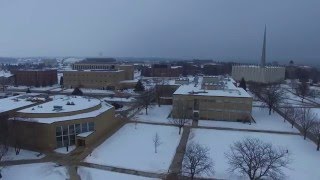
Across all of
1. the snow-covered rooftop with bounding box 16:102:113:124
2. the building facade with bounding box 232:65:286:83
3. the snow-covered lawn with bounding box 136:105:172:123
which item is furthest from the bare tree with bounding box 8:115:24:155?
the building facade with bounding box 232:65:286:83

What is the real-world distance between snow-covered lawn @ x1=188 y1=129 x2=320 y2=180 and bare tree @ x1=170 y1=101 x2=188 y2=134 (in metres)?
2.29

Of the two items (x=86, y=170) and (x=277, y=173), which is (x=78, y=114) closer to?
(x=86, y=170)

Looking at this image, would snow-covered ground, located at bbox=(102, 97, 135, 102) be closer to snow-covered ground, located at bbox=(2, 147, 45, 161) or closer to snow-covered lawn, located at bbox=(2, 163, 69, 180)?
Answer: snow-covered ground, located at bbox=(2, 147, 45, 161)

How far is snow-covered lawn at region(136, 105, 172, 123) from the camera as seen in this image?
50644mm

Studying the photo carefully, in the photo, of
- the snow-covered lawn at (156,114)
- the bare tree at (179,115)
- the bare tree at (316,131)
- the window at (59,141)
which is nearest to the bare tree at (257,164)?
the bare tree at (316,131)

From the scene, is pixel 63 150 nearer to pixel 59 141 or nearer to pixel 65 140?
pixel 59 141

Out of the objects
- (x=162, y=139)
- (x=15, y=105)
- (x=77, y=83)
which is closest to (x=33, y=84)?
(x=77, y=83)

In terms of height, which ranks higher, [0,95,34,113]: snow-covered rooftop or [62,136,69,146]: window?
[0,95,34,113]: snow-covered rooftop

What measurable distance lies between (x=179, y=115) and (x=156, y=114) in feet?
28.5

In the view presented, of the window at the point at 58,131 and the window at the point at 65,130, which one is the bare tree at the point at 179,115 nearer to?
the window at the point at 65,130

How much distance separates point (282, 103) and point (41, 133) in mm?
54409

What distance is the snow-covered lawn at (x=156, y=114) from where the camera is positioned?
50.6 metres

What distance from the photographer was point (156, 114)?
54750 mm

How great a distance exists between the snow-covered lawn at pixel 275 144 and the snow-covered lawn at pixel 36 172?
15428mm
